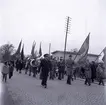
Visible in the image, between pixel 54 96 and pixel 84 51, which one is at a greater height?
pixel 84 51

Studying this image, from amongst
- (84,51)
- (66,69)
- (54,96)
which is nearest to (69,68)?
(66,69)

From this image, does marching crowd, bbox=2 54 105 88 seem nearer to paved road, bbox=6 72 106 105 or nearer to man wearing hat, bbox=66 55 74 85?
man wearing hat, bbox=66 55 74 85

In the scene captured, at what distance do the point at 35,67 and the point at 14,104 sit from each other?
50.4 ft

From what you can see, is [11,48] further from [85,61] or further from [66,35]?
[85,61]

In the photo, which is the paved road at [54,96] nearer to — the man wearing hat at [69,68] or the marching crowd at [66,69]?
the marching crowd at [66,69]

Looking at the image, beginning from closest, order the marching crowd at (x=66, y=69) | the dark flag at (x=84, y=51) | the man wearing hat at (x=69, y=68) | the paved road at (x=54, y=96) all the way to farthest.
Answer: the paved road at (x=54, y=96), the marching crowd at (x=66, y=69), the man wearing hat at (x=69, y=68), the dark flag at (x=84, y=51)

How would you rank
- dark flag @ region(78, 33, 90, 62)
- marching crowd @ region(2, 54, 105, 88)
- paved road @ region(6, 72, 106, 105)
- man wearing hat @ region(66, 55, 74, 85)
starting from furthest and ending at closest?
dark flag @ region(78, 33, 90, 62) → man wearing hat @ region(66, 55, 74, 85) → marching crowd @ region(2, 54, 105, 88) → paved road @ region(6, 72, 106, 105)

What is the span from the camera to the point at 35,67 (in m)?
22.5

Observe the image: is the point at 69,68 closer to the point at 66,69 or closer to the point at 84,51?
the point at 66,69

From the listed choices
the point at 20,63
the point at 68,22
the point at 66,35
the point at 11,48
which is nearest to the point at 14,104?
the point at 20,63

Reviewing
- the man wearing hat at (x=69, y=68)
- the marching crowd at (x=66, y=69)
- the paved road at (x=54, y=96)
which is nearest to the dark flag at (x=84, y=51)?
the marching crowd at (x=66, y=69)

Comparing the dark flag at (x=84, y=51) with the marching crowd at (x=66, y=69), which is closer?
the marching crowd at (x=66, y=69)

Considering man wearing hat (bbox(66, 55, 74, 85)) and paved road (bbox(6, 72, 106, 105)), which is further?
man wearing hat (bbox(66, 55, 74, 85))

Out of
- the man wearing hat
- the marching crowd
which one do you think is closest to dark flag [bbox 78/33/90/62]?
the marching crowd
